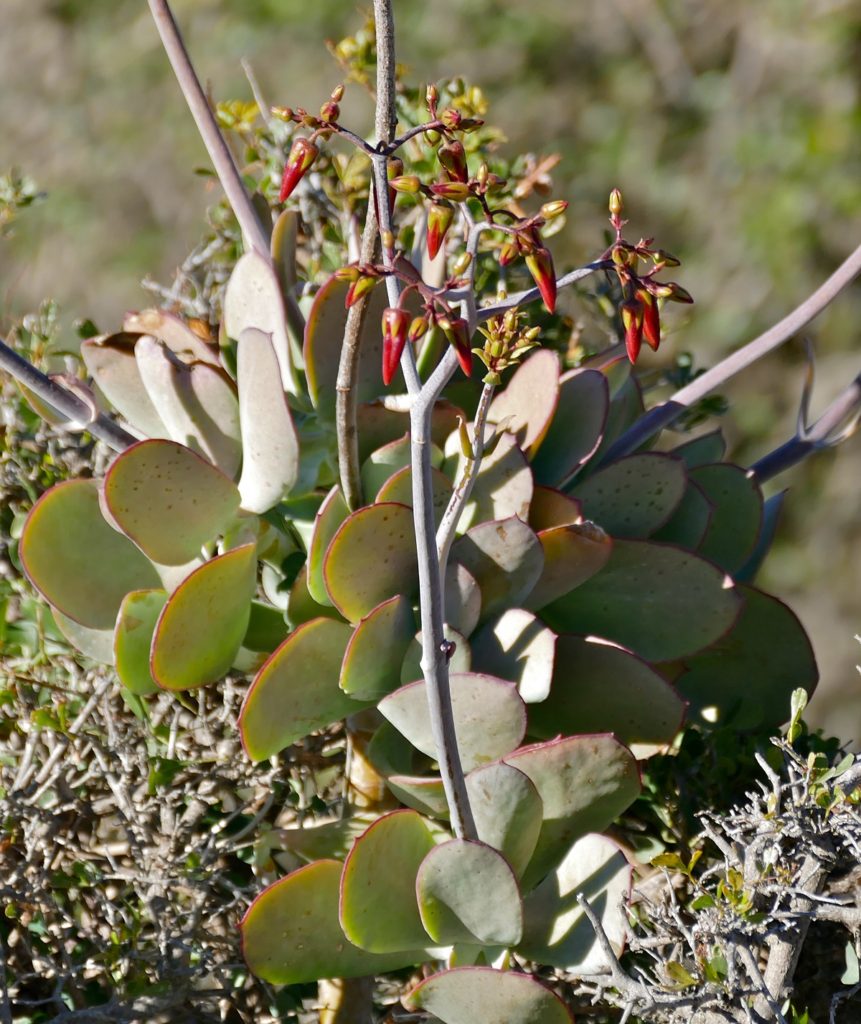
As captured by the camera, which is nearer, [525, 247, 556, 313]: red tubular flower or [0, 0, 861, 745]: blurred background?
[525, 247, 556, 313]: red tubular flower

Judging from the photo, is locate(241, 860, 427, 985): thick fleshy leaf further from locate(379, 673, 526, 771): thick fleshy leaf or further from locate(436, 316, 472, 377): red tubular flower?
locate(436, 316, 472, 377): red tubular flower

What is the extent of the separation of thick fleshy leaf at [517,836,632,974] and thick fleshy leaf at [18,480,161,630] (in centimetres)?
39

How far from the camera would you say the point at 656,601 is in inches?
38.6

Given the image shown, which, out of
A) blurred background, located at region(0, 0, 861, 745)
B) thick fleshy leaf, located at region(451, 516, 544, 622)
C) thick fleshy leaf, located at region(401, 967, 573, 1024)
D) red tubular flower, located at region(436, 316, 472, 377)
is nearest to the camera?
red tubular flower, located at region(436, 316, 472, 377)

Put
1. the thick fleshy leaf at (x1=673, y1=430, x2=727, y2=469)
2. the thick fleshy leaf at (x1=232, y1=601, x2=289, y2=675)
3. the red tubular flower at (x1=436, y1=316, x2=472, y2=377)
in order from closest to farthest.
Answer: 1. the red tubular flower at (x1=436, y1=316, x2=472, y2=377)
2. the thick fleshy leaf at (x1=232, y1=601, x2=289, y2=675)
3. the thick fleshy leaf at (x1=673, y1=430, x2=727, y2=469)

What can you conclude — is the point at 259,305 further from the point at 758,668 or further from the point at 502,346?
the point at 758,668

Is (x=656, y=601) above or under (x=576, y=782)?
above

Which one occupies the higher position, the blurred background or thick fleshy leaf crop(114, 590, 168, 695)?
the blurred background

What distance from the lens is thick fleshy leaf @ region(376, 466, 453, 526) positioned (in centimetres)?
90

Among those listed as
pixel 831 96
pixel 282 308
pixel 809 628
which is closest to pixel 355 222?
pixel 282 308

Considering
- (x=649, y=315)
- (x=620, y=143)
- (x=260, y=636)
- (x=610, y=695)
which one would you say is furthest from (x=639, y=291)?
(x=620, y=143)

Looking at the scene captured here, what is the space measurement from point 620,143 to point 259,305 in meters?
2.66

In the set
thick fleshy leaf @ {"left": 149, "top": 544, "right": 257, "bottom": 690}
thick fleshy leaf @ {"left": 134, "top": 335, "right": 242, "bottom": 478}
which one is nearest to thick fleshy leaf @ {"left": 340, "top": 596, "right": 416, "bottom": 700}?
thick fleshy leaf @ {"left": 149, "top": 544, "right": 257, "bottom": 690}

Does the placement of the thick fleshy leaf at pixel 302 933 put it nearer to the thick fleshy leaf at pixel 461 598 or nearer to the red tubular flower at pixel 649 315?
the thick fleshy leaf at pixel 461 598
